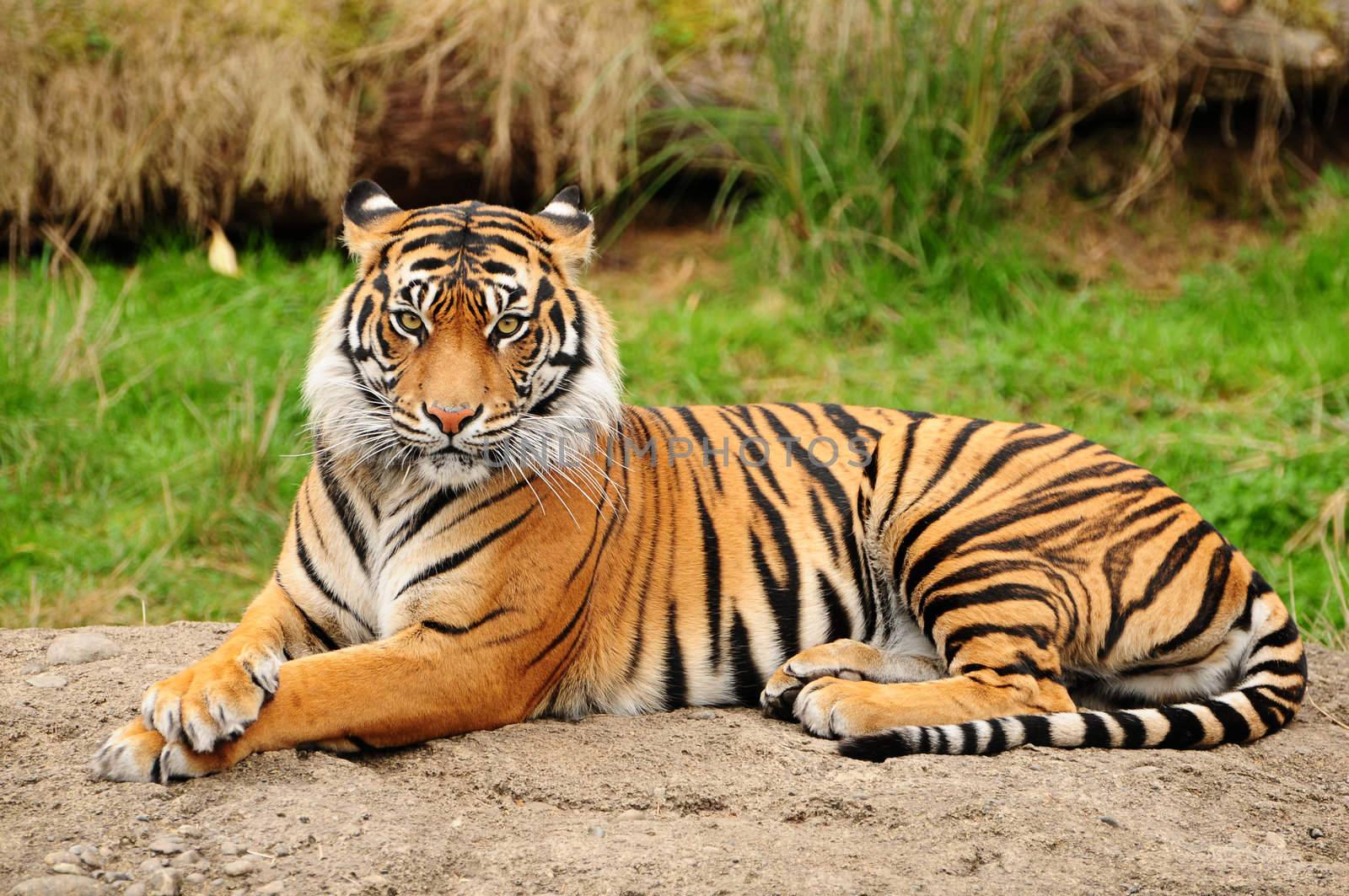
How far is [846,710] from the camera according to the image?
10.6 feet

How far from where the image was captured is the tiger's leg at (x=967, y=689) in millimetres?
3227

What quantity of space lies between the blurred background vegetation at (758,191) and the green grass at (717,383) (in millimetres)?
21

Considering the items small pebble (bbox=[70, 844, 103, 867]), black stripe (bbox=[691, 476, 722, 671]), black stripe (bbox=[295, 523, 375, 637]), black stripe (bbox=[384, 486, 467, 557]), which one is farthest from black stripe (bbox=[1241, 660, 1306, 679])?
small pebble (bbox=[70, 844, 103, 867])

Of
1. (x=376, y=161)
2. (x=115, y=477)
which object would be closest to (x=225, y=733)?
(x=115, y=477)

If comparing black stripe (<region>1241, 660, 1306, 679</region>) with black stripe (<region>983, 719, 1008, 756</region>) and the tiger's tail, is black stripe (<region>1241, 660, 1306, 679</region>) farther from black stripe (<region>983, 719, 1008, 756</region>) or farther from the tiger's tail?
black stripe (<region>983, 719, 1008, 756</region>)

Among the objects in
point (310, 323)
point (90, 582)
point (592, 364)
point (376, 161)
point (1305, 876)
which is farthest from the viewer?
point (376, 161)

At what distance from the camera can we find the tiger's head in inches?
121

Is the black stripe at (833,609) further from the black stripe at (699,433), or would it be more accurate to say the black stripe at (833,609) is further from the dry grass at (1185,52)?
the dry grass at (1185,52)

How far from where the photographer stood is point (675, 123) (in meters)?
6.81

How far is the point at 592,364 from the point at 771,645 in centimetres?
90

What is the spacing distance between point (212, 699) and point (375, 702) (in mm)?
346

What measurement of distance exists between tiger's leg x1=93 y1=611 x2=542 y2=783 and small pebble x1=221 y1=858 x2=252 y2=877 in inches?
15.6

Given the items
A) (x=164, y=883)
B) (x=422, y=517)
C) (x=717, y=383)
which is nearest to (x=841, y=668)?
(x=422, y=517)

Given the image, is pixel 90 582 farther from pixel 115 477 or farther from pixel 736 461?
pixel 736 461
